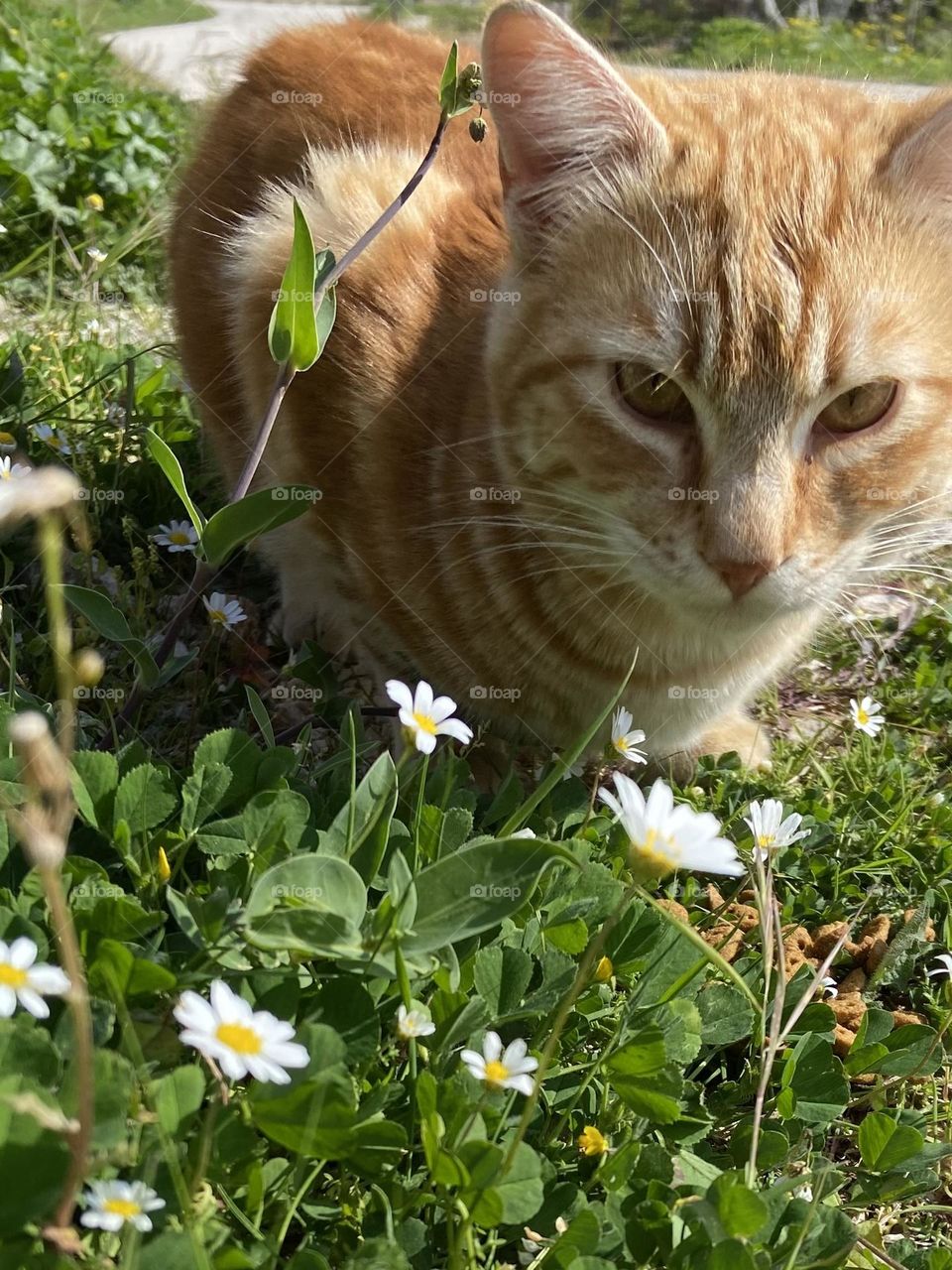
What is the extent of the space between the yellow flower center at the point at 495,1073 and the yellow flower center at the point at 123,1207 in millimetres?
295

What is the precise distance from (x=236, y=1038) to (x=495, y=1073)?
0.24 meters

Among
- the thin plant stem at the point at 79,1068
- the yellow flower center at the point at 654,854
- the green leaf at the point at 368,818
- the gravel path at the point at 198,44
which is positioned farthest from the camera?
the gravel path at the point at 198,44

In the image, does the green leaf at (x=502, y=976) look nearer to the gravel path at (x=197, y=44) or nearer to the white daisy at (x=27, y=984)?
the white daisy at (x=27, y=984)

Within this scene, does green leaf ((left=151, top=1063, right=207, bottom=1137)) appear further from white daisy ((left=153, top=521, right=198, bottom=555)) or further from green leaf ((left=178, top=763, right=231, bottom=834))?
white daisy ((left=153, top=521, right=198, bottom=555))

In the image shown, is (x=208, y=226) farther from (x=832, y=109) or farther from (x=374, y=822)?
(x=374, y=822)

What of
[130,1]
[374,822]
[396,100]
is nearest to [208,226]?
[396,100]

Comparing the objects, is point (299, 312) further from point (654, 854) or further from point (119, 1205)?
point (119, 1205)

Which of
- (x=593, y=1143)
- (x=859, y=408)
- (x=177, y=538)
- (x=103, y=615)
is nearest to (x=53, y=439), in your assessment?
(x=177, y=538)

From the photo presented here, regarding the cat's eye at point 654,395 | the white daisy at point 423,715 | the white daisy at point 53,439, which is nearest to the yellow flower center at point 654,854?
the white daisy at point 423,715

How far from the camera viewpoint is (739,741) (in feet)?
7.38

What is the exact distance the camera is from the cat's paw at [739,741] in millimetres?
2199

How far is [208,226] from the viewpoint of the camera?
100 inches

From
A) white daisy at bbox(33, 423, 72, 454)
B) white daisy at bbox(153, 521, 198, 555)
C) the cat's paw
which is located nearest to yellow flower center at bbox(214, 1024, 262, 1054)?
white daisy at bbox(153, 521, 198, 555)

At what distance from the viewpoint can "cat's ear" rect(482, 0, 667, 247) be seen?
1.61 meters
